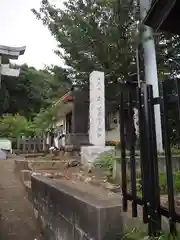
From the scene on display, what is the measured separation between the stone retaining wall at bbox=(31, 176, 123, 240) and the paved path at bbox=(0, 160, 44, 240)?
1.05ft

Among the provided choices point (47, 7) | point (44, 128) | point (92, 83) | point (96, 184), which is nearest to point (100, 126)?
point (92, 83)

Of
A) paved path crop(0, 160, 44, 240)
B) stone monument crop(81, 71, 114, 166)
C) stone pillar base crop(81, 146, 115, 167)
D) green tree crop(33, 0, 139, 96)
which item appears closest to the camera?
paved path crop(0, 160, 44, 240)

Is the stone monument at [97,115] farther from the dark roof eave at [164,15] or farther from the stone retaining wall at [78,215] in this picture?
the dark roof eave at [164,15]

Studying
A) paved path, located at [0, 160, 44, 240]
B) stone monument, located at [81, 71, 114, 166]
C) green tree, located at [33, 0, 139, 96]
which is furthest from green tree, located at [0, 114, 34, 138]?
paved path, located at [0, 160, 44, 240]

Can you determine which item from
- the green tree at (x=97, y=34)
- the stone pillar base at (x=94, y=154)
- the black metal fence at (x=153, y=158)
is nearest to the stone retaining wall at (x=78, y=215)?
the black metal fence at (x=153, y=158)

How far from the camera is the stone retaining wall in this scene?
2113 mm

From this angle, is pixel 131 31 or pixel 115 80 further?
pixel 115 80

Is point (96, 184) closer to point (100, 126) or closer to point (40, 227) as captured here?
point (40, 227)

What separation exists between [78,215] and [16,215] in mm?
2659

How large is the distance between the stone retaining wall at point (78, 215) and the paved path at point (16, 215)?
321 mm

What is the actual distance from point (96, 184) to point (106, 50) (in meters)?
6.85

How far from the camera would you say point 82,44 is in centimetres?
1066

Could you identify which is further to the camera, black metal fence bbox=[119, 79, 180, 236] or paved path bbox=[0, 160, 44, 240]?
paved path bbox=[0, 160, 44, 240]

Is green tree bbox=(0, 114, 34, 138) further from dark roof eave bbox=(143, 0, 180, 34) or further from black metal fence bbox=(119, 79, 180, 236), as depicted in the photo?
black metal fence bbox=(119, 79, 180, 236)
